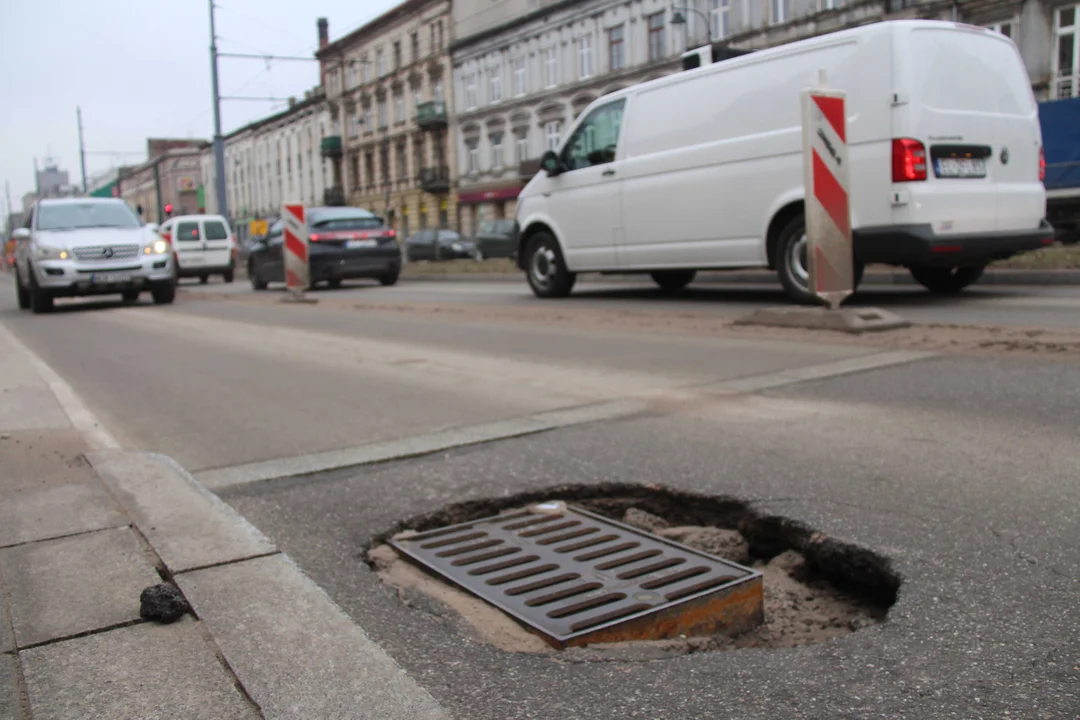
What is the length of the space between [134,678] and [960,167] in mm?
8396

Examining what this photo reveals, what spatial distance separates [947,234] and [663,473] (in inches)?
235

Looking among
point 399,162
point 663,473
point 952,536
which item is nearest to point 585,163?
point 663,473

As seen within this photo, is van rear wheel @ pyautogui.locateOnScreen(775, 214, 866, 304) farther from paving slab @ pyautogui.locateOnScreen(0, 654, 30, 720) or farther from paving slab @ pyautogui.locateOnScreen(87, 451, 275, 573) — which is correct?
paving slab @ pyautogui.locateOnScreen(0, 654, 30, 720)

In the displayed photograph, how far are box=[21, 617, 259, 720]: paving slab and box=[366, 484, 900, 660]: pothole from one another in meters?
0.62

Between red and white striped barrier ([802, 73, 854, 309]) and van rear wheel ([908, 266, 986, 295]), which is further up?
red and white striped barrier ([802, 73, 854, 309])

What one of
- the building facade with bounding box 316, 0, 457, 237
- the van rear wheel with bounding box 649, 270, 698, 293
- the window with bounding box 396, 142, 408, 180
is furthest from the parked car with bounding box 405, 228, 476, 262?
the window with bounding box 396, 142, 408, 180

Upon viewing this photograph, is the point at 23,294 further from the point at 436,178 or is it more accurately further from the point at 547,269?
the point at 436,178

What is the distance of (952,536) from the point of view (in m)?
2.78

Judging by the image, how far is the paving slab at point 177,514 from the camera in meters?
2.77

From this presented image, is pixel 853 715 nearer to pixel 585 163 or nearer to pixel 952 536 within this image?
pixel 952 536

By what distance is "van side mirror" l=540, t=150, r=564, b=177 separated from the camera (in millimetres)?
11773

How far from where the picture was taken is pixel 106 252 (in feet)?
48.6

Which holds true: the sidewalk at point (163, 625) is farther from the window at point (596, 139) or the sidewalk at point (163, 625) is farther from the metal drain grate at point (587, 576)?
the window at point (596, 139)

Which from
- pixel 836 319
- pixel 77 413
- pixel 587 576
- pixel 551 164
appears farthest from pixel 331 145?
pixel 587 576
